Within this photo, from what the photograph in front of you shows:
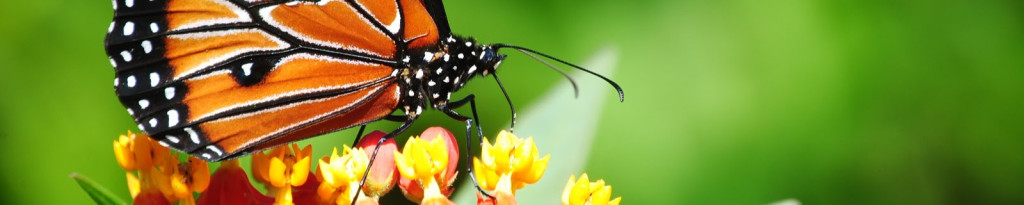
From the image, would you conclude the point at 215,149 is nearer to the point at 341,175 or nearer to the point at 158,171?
the point at 158,171

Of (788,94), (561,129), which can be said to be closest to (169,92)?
(561,129)

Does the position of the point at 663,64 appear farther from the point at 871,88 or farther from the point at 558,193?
the point at 558,193

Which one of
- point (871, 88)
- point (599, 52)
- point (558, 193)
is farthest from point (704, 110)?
point (558, 193)

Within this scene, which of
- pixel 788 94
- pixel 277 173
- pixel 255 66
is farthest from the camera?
pixel 788 94

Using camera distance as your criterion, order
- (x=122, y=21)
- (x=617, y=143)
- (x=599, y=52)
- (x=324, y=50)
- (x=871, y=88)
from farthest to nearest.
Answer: (x=871, y=88) → (x=617, y=143) → (x=599, y=52) → (x=324, y=50) → (x=122, y=21)

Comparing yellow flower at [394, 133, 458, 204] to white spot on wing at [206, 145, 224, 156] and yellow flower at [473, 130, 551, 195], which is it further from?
white spot on wing at [206, 145, 224, 156]

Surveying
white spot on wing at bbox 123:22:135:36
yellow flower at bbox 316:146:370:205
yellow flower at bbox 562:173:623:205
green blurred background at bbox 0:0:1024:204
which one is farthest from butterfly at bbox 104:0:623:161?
green blurred background at bbox 0:0:1024:204
